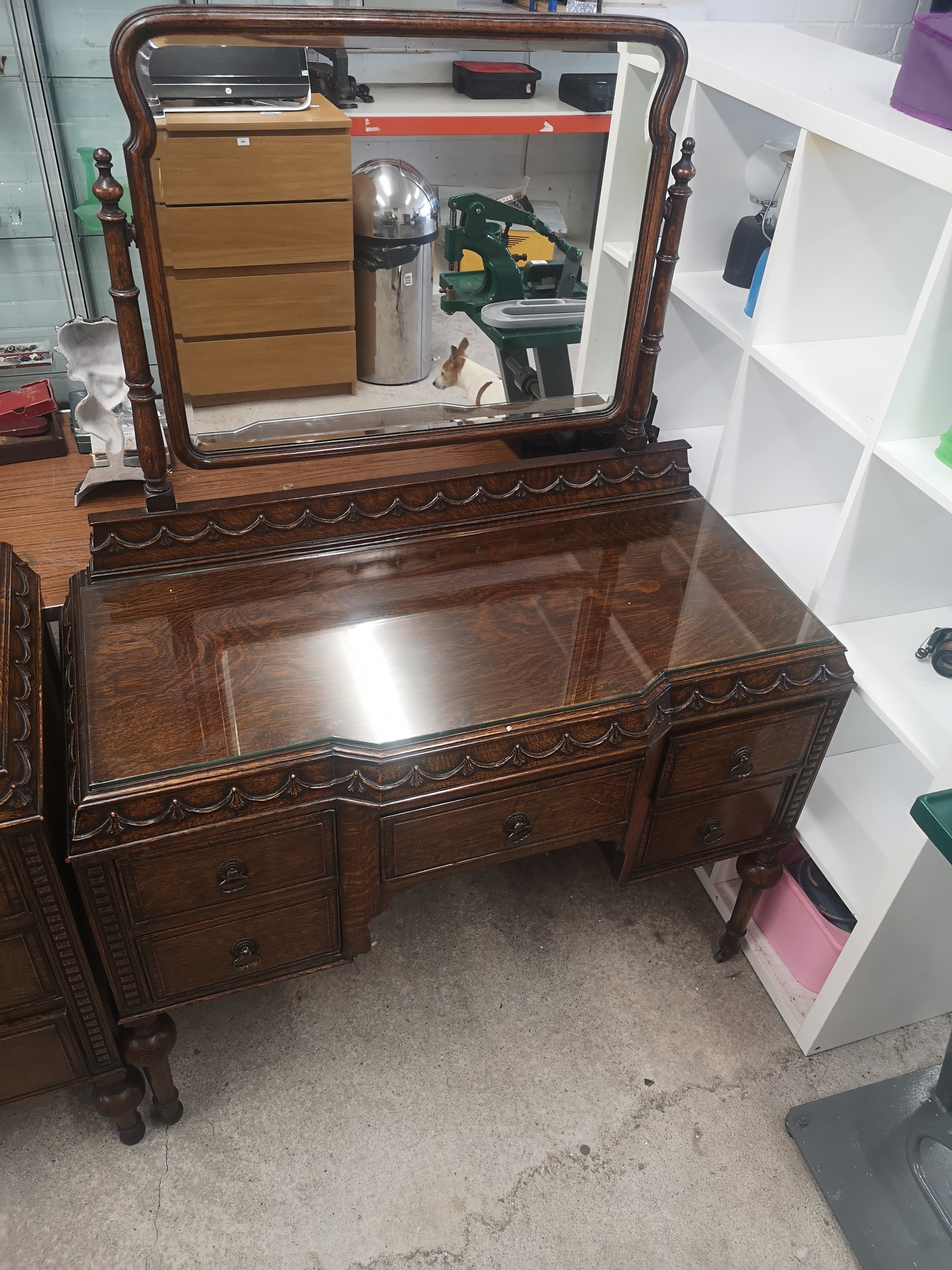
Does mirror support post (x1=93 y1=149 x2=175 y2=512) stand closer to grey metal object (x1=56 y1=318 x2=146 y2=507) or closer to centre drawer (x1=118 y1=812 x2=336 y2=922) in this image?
grey metal object (x1=56 y1=318 x2=146 y2=507)

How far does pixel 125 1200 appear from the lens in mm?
1402

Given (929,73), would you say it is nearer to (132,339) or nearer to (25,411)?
(132,339)

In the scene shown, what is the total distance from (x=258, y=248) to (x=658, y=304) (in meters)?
0.57

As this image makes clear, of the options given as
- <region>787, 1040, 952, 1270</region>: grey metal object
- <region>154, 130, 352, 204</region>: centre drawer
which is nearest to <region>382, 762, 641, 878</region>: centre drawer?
<region>787, 1040, 952, 1270</region>: grey metal object

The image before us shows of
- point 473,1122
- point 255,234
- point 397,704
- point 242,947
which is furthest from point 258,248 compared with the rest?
point 473,1122

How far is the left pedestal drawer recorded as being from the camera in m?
1.18

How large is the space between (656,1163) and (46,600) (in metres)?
1.25

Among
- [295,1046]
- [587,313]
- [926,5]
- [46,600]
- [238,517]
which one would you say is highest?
[926,5]

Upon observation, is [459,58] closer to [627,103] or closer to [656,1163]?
[627,103]

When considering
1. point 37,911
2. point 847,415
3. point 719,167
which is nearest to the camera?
point 37,911

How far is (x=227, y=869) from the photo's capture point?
112 cm

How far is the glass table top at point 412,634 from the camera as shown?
3.60ft

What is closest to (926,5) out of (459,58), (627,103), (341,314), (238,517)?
(627,103)

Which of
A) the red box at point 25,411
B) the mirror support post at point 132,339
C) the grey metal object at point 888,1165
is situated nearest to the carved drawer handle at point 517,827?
the mirror support post at point 132,339
